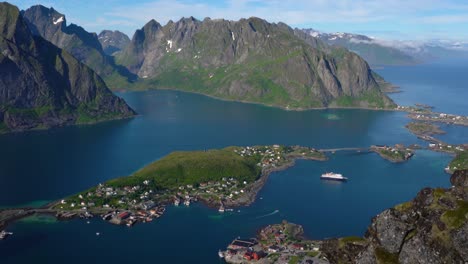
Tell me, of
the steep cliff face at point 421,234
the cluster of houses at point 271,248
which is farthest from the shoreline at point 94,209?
the steep cliff face at point 421,234

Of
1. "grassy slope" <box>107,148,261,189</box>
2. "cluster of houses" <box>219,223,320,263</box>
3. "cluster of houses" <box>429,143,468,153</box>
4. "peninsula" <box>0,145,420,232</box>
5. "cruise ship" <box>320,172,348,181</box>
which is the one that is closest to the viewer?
"cluster of houses" <box>219,223,320,263</box>

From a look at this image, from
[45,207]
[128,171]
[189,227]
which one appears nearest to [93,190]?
[45,207]

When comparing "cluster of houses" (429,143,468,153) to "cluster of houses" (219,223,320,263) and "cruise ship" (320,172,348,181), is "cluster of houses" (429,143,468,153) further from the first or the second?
"cluster of houses" (219,223,320,263)

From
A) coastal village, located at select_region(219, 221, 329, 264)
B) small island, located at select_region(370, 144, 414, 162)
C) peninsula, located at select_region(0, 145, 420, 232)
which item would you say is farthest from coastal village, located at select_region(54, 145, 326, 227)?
small island, located at select_region(370, 144, 414, 162)

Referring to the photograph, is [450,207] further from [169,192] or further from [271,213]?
[169,192]

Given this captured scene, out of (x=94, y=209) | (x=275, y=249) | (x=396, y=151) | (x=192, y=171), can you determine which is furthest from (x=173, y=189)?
(x=396, y=151)

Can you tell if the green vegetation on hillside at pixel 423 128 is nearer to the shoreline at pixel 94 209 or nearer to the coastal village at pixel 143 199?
the shoreline at pixel 94 209
